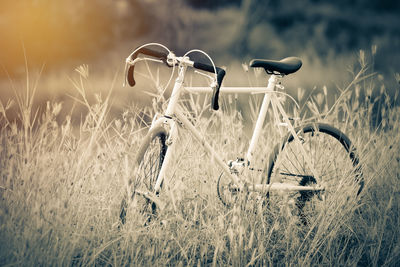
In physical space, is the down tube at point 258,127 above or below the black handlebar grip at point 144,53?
below

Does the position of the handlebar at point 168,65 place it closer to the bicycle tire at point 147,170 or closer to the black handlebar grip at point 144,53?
the black handlebar grip at point 144,53

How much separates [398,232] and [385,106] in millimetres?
1201

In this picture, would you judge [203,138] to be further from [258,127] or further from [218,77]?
[258,127]

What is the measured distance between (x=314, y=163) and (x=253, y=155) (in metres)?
0.50

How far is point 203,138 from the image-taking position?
293 cm

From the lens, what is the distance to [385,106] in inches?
152

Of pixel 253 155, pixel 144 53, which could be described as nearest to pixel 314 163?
pixel 253 155

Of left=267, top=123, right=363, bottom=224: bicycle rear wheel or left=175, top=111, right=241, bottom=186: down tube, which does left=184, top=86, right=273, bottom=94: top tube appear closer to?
left=175, top=111, right=241, bottom=186: down tube

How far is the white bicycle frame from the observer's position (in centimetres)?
278

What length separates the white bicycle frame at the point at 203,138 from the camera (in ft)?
9.12

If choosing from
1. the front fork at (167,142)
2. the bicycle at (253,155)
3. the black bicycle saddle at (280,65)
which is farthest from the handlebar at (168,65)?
the black bicycle saddle at (280,65)

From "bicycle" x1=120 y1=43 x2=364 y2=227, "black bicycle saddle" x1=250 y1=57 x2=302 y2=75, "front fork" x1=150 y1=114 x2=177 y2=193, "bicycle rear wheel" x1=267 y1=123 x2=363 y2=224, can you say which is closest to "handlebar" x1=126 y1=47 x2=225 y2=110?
"bicycle" x1=120 y1=43 x2=364 y2=227

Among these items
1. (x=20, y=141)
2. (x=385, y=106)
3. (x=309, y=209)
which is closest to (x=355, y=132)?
(x=385, y=106)

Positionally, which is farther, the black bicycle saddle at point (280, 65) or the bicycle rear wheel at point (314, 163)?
the bicycle rear wheel at point (314, 163)
